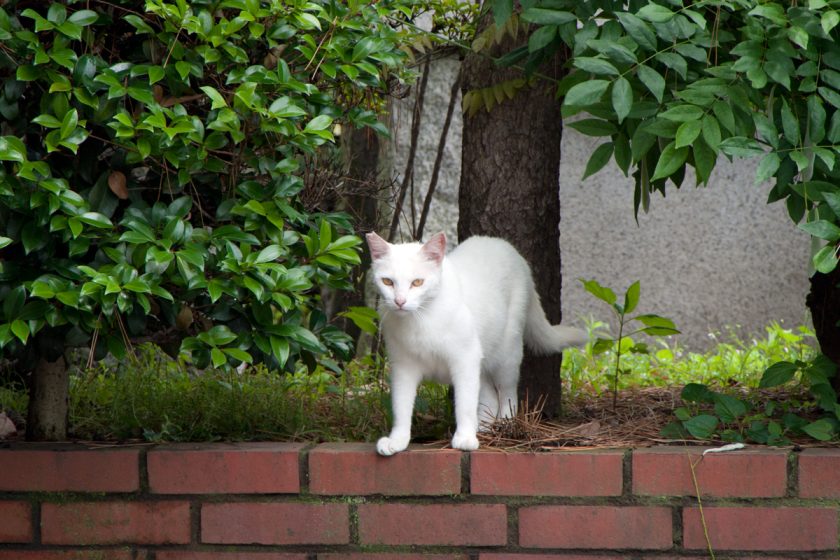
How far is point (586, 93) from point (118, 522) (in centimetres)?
161

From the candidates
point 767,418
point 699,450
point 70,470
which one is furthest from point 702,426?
point 70,470

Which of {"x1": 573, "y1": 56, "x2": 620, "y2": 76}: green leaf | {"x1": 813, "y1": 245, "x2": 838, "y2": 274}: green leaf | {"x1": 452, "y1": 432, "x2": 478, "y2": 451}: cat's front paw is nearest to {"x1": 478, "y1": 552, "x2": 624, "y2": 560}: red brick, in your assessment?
{"x1": 452, "y1": 432, "x2": 478, "y2": 451}: cat's front paw

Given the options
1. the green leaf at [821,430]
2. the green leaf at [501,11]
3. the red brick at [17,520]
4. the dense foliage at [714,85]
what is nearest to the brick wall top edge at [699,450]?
the green leaf at [821,430]

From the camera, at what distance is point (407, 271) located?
251 cm

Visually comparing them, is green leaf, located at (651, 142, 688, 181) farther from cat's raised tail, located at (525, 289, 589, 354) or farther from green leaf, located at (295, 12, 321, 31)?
cat's raised tail, located at (525, 289, 589, 354)

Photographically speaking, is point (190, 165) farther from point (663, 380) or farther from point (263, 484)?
point (663, 380)

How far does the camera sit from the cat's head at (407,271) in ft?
8.16

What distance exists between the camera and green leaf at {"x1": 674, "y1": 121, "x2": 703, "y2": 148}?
201 centimetres

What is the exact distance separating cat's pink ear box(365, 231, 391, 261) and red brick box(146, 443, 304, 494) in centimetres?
55

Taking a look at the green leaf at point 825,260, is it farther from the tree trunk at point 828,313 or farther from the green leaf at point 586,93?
the tree trunk at point 828,313

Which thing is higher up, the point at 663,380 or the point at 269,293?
the point at 269,293

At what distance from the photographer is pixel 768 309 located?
5.88m

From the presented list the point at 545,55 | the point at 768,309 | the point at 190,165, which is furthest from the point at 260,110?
the point at 768,309

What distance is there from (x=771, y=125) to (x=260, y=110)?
1143mm
